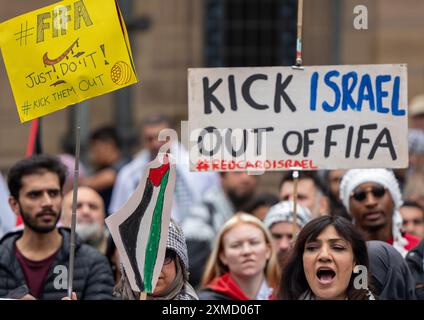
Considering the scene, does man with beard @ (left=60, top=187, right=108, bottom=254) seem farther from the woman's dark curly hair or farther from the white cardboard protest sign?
the woman's dark curly hair

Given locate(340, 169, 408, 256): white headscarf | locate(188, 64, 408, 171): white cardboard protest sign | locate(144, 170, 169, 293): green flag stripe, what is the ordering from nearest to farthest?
locate(144, 170, 169, 293): green flag stripe → locate(188, 64, 408, 171): white cardboard protest sign → locate(340, 169, 408, 256): white headscarf

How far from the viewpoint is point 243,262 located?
8547 millimetres

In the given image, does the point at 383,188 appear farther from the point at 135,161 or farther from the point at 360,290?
the point at 135,161

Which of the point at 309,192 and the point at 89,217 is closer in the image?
the point at 89,217

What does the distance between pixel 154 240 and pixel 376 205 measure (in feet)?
6.53

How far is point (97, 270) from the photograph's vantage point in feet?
25.4

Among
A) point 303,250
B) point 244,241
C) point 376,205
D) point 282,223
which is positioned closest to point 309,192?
point 282,223

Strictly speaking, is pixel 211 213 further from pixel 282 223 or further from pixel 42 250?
pixel 42 250

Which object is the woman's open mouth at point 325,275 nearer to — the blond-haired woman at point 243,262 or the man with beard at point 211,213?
the blond-haired woman at point 243,262

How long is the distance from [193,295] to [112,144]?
6007mm

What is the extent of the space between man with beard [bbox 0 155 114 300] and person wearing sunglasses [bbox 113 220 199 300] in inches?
28.7

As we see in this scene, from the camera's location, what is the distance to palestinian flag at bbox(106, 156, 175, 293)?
6.55m

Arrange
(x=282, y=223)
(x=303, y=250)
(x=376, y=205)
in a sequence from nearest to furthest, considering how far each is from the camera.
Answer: (x=303, y=250) < (x=376, y=205) < (x=282, y=223)

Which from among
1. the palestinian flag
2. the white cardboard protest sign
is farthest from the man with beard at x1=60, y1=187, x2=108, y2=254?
the palestinian flag
